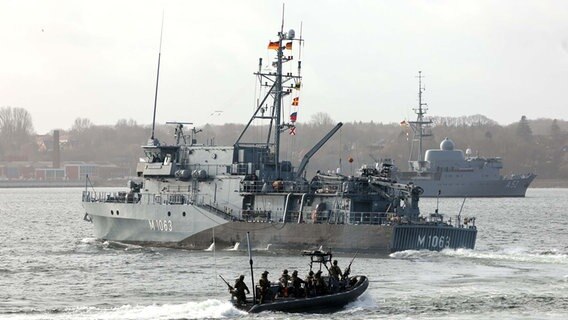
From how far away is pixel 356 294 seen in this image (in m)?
39.7

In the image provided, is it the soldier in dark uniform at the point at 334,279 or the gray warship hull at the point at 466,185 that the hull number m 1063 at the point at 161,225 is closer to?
the soldier in dark uniform at the point at 334,279

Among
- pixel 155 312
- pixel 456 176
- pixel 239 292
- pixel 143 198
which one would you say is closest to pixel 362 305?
pixel 239 292

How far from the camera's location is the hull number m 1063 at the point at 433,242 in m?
53.9

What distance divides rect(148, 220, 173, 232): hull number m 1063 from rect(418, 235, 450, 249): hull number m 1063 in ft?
44.9

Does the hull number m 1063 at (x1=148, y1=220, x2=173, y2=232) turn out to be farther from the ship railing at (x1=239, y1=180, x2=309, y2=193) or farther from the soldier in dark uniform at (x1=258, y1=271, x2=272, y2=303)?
the soldier in dark uniform at (x1=258, y1=271, x2=272, y2=303)

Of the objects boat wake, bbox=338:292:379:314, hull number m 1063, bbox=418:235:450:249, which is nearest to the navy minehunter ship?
hull number m 1063, bbox=418:235:450:249

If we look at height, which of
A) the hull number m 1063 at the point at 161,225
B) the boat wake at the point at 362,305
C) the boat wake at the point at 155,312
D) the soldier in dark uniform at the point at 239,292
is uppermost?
the hull number m 1063 at the point at 161,225

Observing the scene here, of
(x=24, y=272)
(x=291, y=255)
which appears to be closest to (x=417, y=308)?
(x=291, y=255)

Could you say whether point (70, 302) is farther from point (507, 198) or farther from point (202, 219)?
point (507, 198)

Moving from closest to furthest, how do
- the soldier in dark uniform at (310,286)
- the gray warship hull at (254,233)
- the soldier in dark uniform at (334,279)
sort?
the soldier in dark uniform at (310,286)
the soldier in dark uniform at (334,279)
the gray warship hull at (254,233)

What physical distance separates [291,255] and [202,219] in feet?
19.5

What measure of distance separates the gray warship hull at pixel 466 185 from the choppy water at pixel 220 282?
303ft

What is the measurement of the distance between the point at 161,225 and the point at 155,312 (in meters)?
22.6

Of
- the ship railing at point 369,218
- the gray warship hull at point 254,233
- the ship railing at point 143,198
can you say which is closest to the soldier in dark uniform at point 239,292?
the gray warship hull at point 254,233
